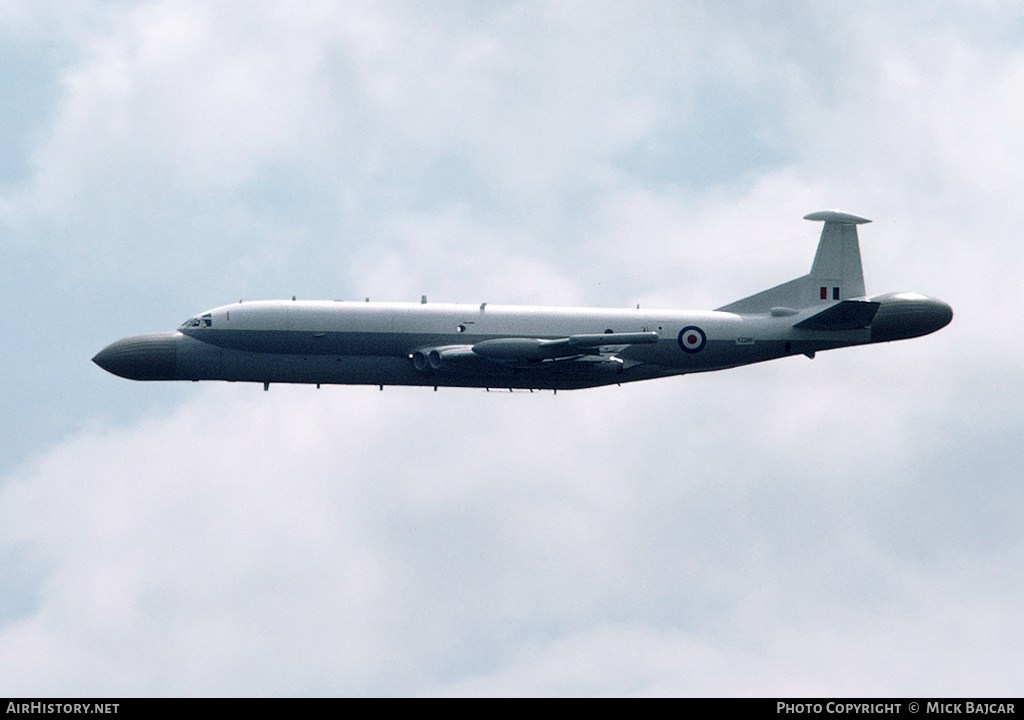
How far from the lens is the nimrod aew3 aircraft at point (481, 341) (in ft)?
258

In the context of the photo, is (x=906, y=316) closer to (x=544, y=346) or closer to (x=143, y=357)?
(x=544, y=346)

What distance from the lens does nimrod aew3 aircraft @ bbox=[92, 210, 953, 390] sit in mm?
78625

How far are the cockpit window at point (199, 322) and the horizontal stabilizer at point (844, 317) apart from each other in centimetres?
3022

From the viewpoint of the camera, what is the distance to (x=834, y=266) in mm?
85938

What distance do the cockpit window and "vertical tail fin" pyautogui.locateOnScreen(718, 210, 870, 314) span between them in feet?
101

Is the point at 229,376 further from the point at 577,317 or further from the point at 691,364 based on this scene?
the point at 691,364

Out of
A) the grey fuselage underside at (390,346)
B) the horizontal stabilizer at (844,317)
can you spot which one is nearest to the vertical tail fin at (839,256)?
the horizontal stabilizer at (844,317)

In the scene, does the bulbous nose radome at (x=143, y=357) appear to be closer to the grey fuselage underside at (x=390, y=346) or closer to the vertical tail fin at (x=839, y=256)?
the grey fuselage underside at (x=390, y=346)

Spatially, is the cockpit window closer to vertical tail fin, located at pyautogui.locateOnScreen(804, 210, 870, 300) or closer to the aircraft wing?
the aircraft wing

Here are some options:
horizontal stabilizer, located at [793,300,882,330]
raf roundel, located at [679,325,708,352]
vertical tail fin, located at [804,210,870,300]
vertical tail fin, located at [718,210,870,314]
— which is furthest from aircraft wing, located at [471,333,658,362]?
vertical tail fin, located at [804,210,870,300]

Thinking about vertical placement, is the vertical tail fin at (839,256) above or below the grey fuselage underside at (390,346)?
above

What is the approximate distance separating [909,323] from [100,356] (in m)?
42.0

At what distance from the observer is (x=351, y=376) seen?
79.2 meters
